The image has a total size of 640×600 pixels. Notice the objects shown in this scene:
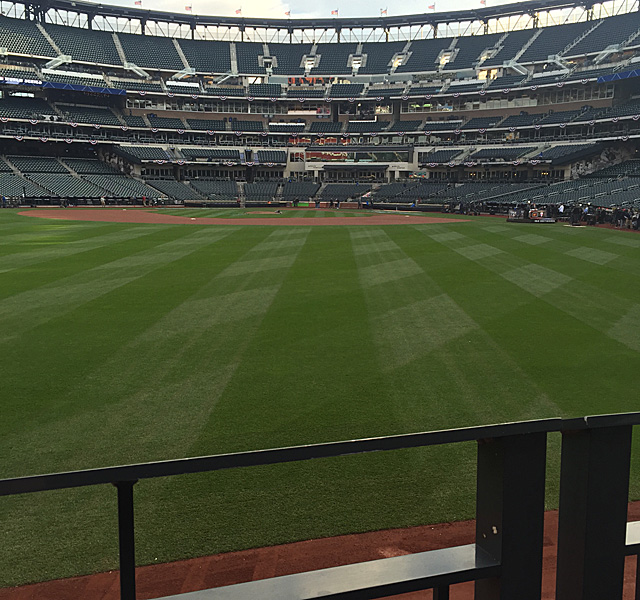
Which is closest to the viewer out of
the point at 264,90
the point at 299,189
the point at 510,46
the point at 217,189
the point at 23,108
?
the point at 23,108

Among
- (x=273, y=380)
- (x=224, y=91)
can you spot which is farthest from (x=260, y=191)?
(x=273, y=380)

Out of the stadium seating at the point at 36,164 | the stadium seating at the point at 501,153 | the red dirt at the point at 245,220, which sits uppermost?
the stadium seating at the point at 501,153

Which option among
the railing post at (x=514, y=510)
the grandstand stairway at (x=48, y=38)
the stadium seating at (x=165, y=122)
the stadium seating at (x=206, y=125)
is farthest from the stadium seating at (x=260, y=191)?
the railing post at (x=514, y=510)

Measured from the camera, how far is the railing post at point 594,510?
7.13ft

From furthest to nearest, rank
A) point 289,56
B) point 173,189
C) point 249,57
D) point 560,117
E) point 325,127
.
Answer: point 289,56, point 249,57, point 325,127, point 173,189, point 560,117

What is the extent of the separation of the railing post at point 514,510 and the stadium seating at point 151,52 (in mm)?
100643

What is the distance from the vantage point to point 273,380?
9352mm

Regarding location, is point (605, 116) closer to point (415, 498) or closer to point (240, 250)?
point (240, 250)

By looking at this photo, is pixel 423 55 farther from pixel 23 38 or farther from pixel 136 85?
pixel 23 38

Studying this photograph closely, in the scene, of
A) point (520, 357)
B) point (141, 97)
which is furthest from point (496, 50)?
point (520, 357)

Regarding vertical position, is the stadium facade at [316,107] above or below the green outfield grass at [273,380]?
above

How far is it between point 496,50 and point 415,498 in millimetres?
98057

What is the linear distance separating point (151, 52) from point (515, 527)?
105 metres

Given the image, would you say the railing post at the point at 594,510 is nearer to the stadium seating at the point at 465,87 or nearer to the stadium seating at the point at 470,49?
the stadium seating at the point at 465,87
